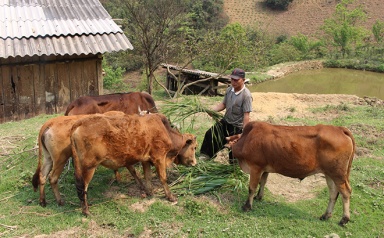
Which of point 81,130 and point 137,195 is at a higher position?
point 81,130

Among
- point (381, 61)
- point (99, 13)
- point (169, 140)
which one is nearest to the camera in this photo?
point (169, 140)

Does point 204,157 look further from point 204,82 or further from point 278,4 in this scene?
point 278,4

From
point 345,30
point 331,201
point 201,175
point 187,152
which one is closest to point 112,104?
point 187,152

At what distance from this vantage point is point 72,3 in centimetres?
1127

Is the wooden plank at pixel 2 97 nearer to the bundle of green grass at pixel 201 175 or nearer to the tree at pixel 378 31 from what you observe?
the bundle of green grass at pixel 201 175

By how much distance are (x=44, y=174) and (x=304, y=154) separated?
373 cm

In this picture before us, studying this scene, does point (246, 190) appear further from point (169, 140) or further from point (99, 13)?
point (99, 13)

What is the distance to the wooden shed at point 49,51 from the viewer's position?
31.8 feet

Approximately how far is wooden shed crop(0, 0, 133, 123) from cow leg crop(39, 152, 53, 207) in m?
4.53

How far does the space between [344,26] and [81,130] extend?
33544 millimetres

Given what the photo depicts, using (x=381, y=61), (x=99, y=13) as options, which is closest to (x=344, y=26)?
(x=381, y=61)

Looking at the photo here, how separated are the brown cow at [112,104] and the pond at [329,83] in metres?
16.7

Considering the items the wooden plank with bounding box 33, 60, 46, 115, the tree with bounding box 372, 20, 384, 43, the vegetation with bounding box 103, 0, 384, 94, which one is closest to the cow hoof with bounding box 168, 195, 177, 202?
the wooden plank with bounding box 33, 60, 46, 115

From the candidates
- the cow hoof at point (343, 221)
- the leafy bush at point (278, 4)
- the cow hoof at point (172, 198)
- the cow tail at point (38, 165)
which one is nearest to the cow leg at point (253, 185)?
the cow hoof at point (172, 198)
